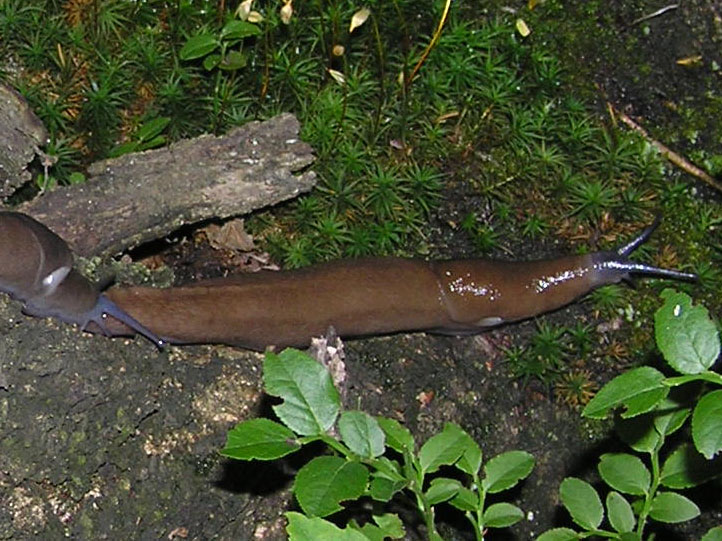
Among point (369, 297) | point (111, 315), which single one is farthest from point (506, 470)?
point (111, 315)

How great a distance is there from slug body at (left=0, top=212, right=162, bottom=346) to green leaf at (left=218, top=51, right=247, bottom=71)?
1.14m

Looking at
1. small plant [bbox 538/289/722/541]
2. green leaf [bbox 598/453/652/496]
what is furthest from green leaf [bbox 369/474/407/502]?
green leaf [bbox 598/453/652/496]

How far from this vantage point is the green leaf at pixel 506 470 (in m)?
3.04

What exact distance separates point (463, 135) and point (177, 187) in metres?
1.35

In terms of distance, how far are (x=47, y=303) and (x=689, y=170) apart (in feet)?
9.70

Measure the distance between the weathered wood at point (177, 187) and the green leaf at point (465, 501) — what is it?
1.75 meters

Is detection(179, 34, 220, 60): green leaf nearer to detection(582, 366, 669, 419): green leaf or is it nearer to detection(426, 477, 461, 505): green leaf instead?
detection(426, 477, 461, 505): green leaf

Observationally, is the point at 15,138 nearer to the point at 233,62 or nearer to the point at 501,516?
the point at 233,62

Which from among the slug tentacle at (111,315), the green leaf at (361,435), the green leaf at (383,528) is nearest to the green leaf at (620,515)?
the green leaf at (383,528)

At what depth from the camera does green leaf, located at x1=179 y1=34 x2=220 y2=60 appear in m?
4.48

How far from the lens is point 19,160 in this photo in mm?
4008

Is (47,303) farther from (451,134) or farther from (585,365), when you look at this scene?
(585,365)

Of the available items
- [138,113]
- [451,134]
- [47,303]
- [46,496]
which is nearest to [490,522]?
[46,496]

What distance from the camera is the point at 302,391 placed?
262 cm
